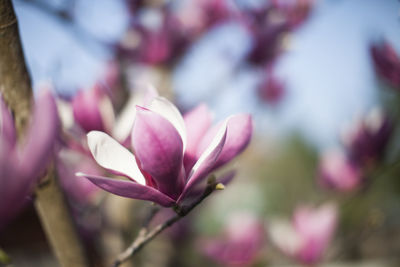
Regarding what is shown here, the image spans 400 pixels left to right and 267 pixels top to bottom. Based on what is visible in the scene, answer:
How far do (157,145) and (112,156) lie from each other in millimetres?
58

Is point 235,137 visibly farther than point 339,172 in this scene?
No

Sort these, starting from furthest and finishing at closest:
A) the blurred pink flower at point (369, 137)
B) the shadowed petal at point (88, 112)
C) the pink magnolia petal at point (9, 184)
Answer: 1. the blurred pink flower at point (369, 137)
2. the shadowed petal at point (88, 112)
3. the pink magnolia petal at point (9, 184)

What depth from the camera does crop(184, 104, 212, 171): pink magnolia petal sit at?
38 cm

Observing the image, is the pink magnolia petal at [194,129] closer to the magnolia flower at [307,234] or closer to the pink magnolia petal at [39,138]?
the pink magnolia petal at [39,138]

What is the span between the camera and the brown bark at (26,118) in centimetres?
38

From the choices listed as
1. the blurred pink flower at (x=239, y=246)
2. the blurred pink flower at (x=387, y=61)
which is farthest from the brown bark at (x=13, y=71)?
the blurred pink flower at (x=239, y=246)

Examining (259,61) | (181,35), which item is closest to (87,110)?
(259,61)

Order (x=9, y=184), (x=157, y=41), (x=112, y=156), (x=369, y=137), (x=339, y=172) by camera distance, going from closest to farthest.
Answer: (x=9, y=184) < (x=112, y=156) < (x=369, y=137) < (x=339, y=172) < (x=157, y=41)

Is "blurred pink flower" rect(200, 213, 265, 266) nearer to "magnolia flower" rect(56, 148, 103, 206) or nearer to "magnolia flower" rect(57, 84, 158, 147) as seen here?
"magnolia flower" rect(56, 148, 103, 206)

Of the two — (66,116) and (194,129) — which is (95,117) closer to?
(66,116)

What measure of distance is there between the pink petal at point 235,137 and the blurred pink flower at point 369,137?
75cm

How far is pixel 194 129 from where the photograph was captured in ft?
1.30

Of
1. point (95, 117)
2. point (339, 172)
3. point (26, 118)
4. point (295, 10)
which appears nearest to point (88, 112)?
point (95, 117)

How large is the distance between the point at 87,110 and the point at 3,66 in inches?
7.4
